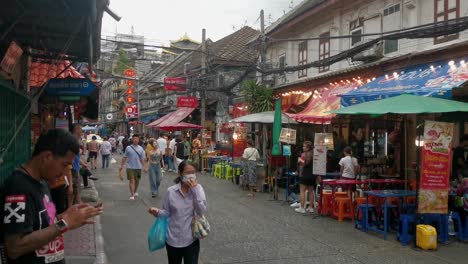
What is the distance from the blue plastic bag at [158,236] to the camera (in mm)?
4512

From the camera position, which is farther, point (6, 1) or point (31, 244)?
point (6, 1)

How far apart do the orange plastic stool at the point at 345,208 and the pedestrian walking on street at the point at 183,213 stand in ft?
18.3

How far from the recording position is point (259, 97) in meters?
18.4

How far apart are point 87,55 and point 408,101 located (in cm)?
590

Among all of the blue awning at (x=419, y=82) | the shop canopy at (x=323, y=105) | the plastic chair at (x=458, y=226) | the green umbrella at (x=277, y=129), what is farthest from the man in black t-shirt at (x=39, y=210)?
the shop canopy at (x=323, y=105)

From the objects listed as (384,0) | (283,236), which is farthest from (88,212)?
(384,0)

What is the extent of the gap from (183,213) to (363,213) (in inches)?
202

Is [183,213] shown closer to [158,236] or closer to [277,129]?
[158,236]

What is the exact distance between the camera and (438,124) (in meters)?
7.66

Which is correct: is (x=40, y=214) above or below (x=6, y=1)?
below

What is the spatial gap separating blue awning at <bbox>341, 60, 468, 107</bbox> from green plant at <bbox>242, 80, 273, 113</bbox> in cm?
552

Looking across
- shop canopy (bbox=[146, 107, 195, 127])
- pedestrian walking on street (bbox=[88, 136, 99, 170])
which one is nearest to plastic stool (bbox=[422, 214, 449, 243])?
pedestrian walking on street (bbox=[88, 136, 99, 170])

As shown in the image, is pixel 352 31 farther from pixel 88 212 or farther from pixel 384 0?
pixel 88 212

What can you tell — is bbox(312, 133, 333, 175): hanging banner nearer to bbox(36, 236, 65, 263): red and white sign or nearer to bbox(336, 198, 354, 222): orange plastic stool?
bbox(336, 198, 354, 222): orange plastic stool
